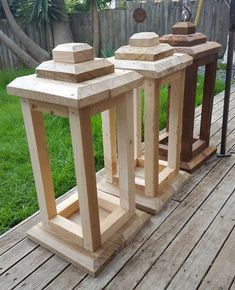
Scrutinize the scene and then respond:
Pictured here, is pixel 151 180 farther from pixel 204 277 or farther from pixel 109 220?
pixel 204 277

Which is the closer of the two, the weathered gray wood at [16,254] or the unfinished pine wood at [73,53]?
the unfinished pine wood at [73,53]

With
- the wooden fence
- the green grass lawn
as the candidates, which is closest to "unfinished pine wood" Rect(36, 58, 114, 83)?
the green grass lawn

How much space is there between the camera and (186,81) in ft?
6.45

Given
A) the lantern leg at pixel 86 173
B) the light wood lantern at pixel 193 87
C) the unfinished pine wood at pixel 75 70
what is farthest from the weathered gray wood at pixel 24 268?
Result: the light wood lantern at pixel 193 87

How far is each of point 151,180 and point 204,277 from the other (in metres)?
0.58

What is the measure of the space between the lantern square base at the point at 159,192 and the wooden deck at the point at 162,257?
2.0 inches

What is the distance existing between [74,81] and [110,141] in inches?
27.6

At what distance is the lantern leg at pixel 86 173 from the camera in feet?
3.80

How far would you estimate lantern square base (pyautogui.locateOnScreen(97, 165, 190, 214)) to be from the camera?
1.79 meters

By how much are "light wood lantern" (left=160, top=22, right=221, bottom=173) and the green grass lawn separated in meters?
0.70

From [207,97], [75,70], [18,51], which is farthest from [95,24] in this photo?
[75,70]

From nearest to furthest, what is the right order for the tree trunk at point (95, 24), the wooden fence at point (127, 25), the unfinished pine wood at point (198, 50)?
the unfinished pine wood at point (198, 50) < the wooden fence at point (127, 25) < the tree trunk at point (95, 24)

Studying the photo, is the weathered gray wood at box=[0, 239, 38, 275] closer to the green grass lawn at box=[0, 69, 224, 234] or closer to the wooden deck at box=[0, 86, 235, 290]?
the wooden deck at box=[0, 86, 235, 290]

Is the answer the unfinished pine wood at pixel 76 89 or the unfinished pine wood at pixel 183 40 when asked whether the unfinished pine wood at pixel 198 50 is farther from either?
the unfinished pine wood at pixel 76 89
